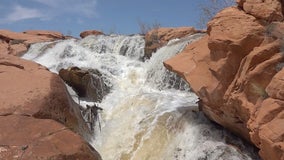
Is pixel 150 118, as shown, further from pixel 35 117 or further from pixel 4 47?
pixel 4 47

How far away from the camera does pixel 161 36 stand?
48.7 ft

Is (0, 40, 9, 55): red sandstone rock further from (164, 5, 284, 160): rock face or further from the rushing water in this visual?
(164, 5, 284, 160): rock face

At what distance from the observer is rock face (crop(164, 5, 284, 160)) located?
15.9ft

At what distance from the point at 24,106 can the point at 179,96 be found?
13.6 ft

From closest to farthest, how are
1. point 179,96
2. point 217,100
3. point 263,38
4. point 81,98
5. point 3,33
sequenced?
point 263,38
point 217,100
point 179,96
point 81,98
point 3,33

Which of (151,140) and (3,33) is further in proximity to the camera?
(3,33)

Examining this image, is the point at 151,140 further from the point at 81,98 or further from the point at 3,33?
the point at 3,33

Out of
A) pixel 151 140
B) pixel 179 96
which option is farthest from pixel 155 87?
pixel 151 140

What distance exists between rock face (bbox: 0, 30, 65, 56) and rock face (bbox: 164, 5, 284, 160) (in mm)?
10503

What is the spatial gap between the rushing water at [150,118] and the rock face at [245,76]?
409 millimetres

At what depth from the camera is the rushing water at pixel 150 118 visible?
6.57 metres

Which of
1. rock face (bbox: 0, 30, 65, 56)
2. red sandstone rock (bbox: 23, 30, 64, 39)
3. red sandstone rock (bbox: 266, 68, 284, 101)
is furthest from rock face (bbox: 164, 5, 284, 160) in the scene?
red sandstone rock (bbox: 23, 30, 64, 39)

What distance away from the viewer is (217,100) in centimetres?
629

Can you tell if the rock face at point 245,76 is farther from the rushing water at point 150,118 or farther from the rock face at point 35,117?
the rock face at point 35,117
